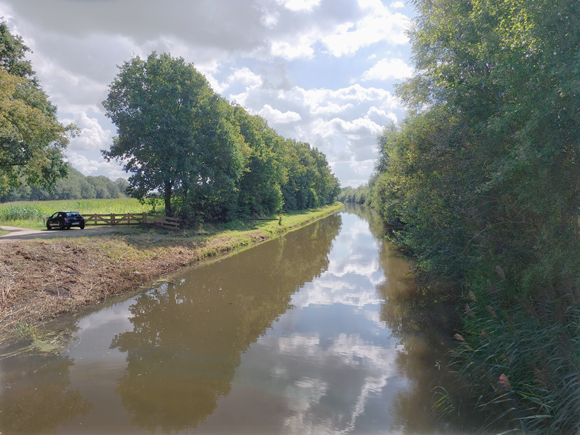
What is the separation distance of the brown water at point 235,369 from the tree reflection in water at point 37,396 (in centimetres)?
2

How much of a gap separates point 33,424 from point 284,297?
335 inches

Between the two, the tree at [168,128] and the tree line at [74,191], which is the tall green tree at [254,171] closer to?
the tree at [168,128]

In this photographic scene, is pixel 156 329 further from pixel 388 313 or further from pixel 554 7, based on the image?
pixel 554 7

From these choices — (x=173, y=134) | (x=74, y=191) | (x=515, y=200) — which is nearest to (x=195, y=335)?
(x=515, y=200)

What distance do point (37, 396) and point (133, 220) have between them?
19859mm

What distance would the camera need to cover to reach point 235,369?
735 cm

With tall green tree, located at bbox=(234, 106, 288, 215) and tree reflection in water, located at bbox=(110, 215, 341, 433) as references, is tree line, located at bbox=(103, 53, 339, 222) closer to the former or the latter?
tall green tree, located at bbox=(234, 106, 288, 215)

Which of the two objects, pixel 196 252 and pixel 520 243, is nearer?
pixel 520 243

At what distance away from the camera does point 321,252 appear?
23656mm

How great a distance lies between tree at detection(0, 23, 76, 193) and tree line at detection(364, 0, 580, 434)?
17003mm

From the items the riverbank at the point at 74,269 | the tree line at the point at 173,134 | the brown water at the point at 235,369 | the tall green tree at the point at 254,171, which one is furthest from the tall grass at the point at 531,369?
the tall green tree at the point at 254,171

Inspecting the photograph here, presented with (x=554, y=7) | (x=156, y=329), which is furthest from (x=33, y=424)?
(x=554, y=7)

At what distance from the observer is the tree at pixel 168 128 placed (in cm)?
2255

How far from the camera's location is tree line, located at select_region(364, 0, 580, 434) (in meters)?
5.20
